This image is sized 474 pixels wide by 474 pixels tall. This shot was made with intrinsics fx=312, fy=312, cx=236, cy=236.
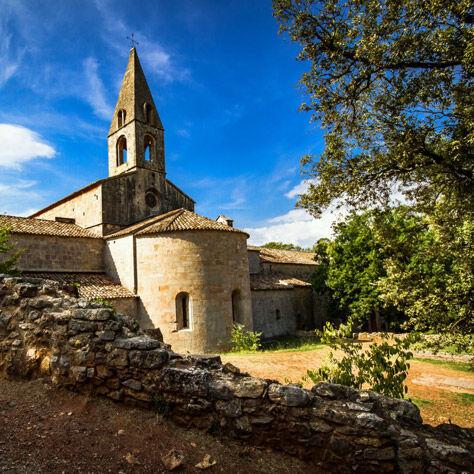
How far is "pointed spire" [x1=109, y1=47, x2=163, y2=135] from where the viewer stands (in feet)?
77.7

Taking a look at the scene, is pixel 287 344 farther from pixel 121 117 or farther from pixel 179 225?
pixel 121 117

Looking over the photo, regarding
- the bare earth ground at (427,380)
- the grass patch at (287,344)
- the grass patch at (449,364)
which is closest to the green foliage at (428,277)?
the bare earth ground at (427,380)

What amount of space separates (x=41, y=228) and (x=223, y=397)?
1870 cm

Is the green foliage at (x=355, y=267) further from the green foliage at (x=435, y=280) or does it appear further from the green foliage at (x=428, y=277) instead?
the green foliage at (x=435, y=280)

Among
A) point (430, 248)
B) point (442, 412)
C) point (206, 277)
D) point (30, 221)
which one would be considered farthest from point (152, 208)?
point (442, 412)

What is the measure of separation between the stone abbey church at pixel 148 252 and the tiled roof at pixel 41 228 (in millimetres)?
57

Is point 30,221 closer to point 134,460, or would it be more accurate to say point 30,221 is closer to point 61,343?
point 61,343

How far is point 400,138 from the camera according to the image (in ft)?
23.8

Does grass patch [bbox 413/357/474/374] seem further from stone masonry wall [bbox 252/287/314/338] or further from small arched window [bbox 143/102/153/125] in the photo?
small arched window [bbox 143/102/153/125]

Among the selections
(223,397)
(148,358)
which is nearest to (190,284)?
(148,358)

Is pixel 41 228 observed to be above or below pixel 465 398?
above

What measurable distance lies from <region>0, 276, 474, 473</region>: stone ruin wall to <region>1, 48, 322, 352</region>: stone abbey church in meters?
11.0

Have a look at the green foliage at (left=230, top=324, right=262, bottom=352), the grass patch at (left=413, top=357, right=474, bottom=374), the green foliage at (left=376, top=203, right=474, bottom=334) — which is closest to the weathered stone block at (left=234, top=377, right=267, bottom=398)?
the green foliage at (left=376, top=203, right=474, bottom=334)

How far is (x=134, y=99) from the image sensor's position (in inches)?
931
